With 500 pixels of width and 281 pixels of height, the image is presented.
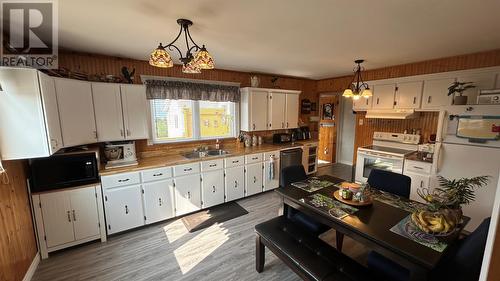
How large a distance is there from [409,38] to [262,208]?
3.04 metres

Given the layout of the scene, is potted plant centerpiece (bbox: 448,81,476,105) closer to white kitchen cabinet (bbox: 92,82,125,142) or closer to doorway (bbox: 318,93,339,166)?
doorway (bbox: 318,93,339,166)

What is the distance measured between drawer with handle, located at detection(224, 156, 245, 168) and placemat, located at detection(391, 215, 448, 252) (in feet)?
8.02

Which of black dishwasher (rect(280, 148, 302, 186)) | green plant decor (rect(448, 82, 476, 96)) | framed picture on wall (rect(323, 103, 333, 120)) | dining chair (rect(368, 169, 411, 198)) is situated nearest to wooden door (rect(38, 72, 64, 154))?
black dishwasher (rect(280, 148, 302, 186))

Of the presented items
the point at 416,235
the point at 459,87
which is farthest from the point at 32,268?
the point at 459,87

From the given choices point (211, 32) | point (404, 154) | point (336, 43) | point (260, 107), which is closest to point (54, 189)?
point (211, 32)

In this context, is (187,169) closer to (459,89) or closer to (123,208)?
(123,208)

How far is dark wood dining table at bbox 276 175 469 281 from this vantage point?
A: 1241 millimetres

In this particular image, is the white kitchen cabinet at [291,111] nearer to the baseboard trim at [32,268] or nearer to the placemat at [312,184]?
the placemat at [312,184]

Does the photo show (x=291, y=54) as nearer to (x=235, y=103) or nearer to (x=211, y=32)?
(x=211, y=32)

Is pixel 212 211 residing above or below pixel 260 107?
below

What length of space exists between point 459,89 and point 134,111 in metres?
4.70

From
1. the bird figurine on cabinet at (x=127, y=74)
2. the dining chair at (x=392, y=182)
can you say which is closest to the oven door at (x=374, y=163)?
the dining chair at (x=392, y=182)

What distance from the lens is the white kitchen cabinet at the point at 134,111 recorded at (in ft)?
9.27

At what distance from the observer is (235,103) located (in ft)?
13.7
